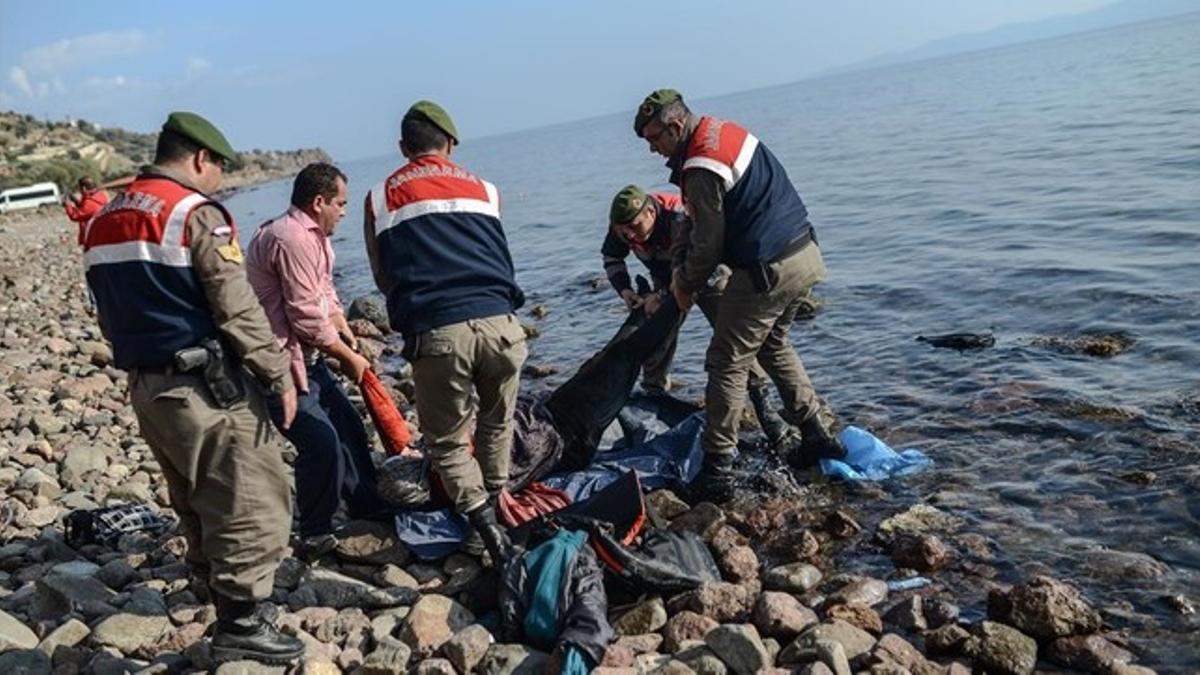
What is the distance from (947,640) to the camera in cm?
447

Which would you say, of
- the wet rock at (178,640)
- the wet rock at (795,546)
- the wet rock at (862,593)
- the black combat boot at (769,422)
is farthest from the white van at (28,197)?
the wet rock at (862,593)

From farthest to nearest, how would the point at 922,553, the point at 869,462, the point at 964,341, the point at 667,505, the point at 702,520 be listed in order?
the point at 964,341
the point at 869,462
the point at 667,505
the point at 702,520
the point at 922,553

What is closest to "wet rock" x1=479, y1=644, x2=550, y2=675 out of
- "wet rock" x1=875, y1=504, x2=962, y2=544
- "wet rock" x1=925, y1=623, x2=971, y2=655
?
"wet rock" x1=925, y1=623, x2=971, y2=655

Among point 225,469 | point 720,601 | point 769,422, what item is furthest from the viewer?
point 769,422

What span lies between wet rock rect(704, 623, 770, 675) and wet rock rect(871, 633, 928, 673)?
0.56 meters

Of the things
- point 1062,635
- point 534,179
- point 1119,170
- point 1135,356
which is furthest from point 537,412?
point 534,179

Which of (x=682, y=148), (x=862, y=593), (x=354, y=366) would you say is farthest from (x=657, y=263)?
(x=862, y=593)

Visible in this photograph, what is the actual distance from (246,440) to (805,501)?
13.4 ft

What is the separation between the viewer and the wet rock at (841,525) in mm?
5965

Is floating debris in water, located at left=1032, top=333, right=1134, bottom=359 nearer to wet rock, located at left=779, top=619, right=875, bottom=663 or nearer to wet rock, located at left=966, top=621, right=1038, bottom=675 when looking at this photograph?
wet rock, located at left=966, top=621, right=1038, bottom=675

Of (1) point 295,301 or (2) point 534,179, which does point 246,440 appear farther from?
(2) point 534,179

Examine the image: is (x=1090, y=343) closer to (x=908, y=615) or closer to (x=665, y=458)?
(x=665, y=458)

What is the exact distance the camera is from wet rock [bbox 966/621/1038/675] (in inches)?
167

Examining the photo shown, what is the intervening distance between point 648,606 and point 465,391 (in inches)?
61.2
